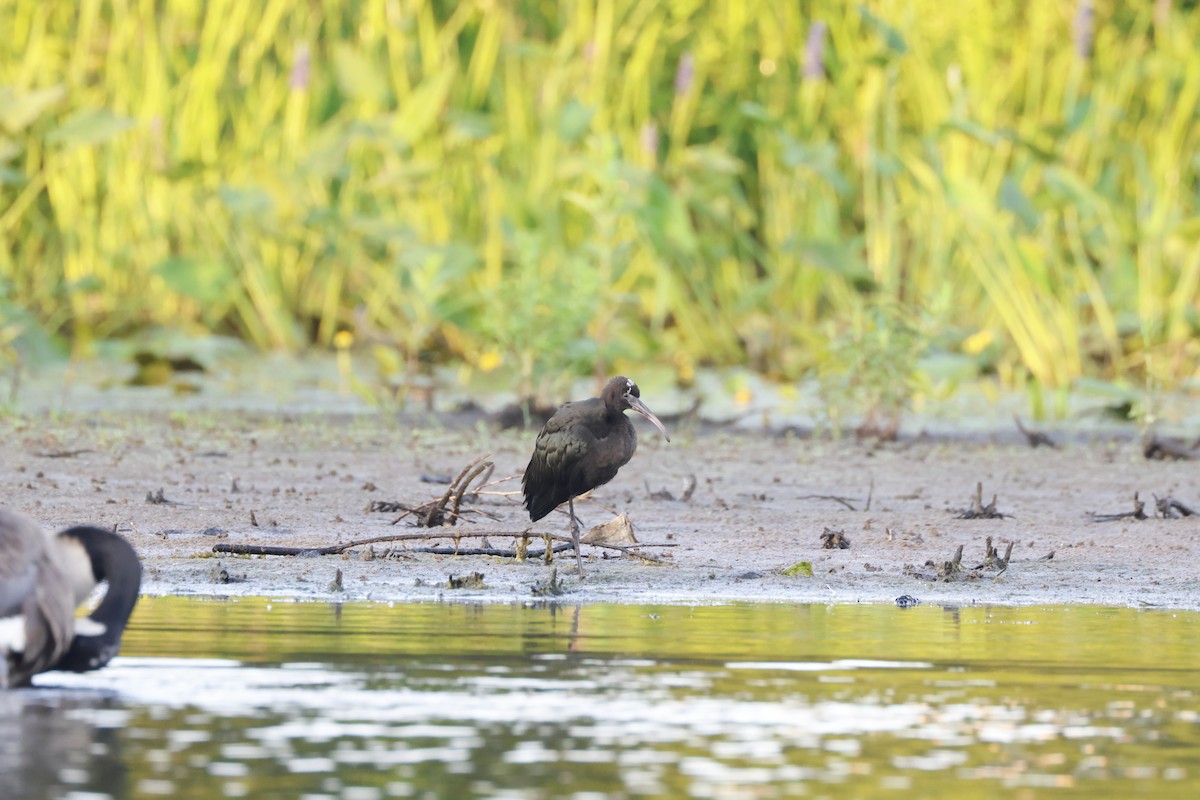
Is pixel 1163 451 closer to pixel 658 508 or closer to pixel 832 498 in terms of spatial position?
pixel 832 498

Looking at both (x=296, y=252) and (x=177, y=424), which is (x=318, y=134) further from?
(x=177, y=424)

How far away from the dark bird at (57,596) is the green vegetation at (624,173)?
21.7 ft

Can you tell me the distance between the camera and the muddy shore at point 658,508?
637 cm

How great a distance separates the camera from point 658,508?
8.06 metres

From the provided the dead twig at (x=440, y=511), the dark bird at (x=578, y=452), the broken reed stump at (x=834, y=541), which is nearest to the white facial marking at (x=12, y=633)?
the dead twig at (x=440, y=511)

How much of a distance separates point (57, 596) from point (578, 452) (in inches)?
109

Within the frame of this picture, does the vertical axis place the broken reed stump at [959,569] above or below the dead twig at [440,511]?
below

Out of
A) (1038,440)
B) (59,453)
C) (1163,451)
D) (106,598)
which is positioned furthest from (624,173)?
(106,598)

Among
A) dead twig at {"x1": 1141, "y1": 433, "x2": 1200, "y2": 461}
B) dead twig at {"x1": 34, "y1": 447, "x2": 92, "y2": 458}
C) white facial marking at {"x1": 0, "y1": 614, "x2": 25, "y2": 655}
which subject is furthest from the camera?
dead twig at {"x1": 1141, "y1": 433, "x2": 1200, "y2": 461}

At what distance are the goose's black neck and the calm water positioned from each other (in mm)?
74

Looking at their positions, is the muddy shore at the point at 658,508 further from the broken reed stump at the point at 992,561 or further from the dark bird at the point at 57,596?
the dark bird at the point at 57,596

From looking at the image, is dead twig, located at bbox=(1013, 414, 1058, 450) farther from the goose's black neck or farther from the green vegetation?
the goose's black neck

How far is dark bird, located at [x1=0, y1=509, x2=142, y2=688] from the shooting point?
4316 mm

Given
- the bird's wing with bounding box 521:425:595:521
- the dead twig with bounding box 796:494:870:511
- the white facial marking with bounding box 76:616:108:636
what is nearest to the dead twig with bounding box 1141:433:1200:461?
the dead twig with bounding box 796:494:870:511
